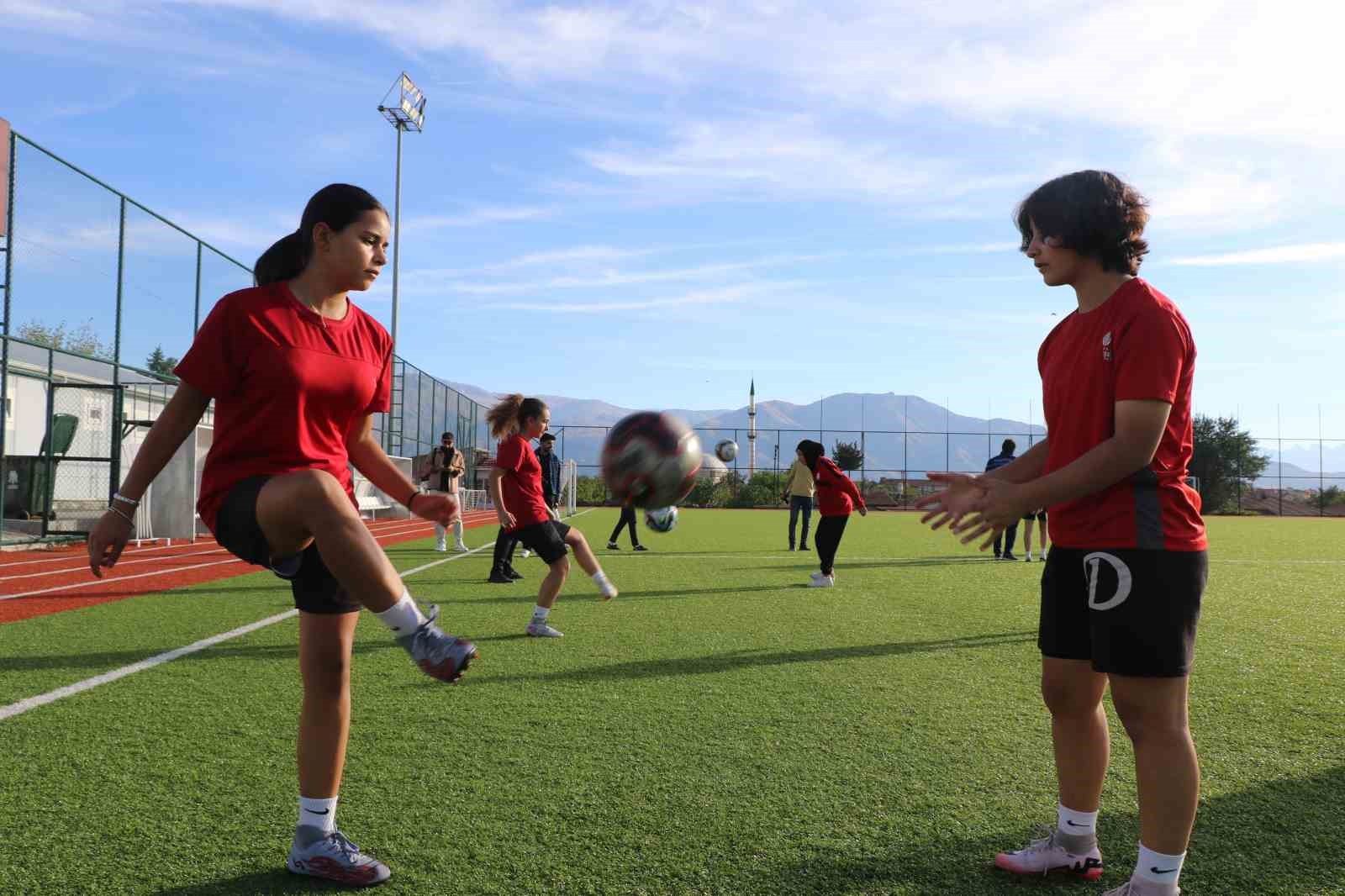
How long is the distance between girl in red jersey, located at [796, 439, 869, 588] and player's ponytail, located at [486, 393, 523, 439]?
4239 millimetres

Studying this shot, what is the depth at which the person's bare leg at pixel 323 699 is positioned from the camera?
2707 millimetres

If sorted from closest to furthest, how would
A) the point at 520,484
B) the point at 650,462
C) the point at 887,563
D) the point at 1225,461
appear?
the point at 650,462 → the point at 520,484 → the point at 887,563 → the point at 1225,461

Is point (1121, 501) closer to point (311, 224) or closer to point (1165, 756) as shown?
point (1165, 756)

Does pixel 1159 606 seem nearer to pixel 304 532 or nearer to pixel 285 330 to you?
pixel 304 532

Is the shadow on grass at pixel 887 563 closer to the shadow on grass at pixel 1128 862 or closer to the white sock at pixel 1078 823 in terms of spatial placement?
the shadow on grass at pixel 1128 862

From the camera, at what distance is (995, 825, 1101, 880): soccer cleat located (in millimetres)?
2791

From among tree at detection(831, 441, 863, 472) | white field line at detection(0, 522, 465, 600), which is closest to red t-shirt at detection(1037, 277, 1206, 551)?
→ white field line at detection(0, 522, 465, 600)

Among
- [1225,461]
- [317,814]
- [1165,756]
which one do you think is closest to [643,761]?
[317,814]

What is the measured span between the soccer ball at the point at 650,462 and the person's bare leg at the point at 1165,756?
1646mm

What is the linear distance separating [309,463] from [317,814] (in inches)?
38.8

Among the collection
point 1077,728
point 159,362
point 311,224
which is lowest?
point 1077,728

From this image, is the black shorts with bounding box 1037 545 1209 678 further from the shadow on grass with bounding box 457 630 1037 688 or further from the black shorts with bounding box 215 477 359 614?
the shadow on grass with bounding box 457 630 1037 688

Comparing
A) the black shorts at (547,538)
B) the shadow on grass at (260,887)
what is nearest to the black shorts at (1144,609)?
the shadow on grass at (260,887)

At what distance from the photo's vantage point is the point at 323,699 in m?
2.75
